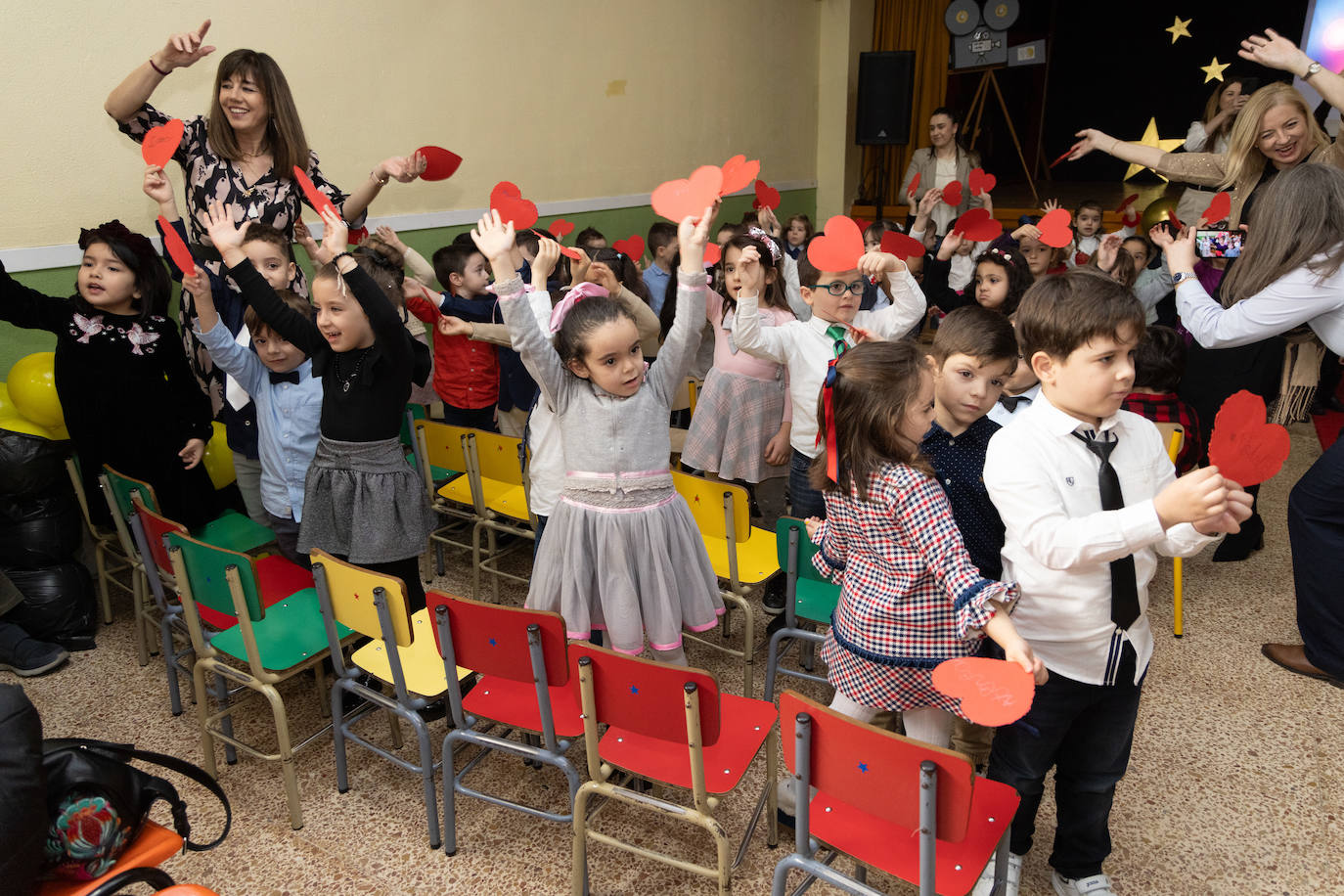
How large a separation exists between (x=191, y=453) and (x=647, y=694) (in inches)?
78.2

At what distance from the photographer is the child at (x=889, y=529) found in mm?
1451

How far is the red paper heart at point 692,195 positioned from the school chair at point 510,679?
3.01ft

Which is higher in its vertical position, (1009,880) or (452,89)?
(452,89)

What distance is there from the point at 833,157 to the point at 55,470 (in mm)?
6965

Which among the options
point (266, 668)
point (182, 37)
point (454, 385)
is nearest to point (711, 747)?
point (266, 668)

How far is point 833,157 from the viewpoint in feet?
26.5

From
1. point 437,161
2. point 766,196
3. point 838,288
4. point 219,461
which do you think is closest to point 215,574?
point 219,461

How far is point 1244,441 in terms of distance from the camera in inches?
47.3

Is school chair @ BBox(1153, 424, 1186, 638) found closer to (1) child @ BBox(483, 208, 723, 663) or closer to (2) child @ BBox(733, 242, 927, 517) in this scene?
(2) child @ BBox(733, 242, 927, 517)

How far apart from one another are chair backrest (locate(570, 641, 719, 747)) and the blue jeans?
1.85ft

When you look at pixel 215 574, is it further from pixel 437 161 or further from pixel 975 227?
Result: pixel 975 227

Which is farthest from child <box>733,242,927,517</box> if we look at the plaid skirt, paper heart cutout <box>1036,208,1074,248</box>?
paper heart cutout <box>1036,208,1074,248</box>

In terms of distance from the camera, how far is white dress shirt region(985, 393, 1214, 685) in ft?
4.44

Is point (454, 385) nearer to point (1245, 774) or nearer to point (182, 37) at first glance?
point (182, 37)
